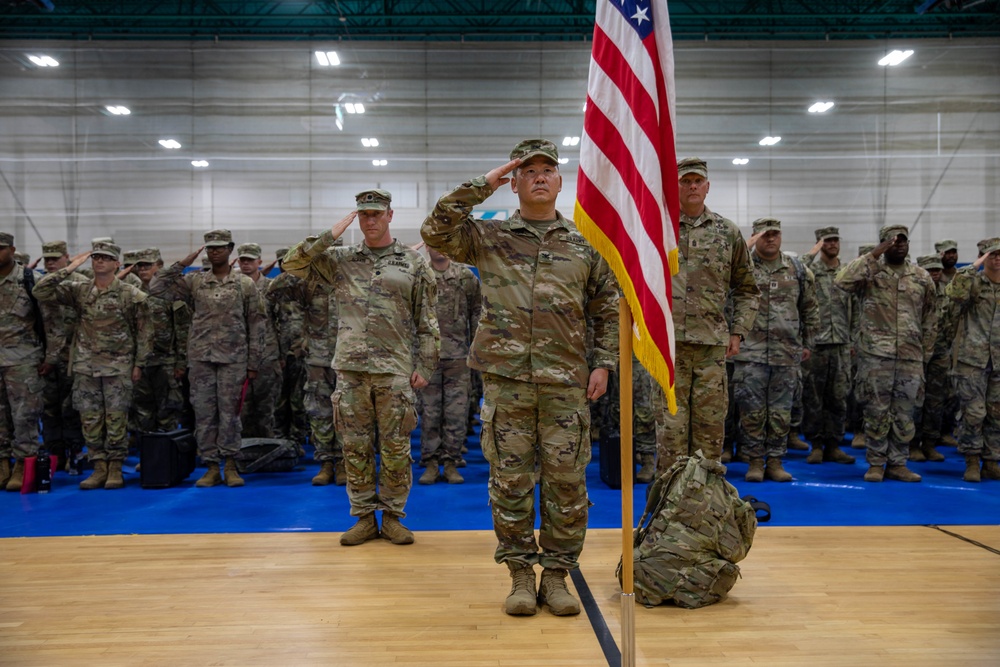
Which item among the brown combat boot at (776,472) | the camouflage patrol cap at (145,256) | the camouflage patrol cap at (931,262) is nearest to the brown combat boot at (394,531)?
the brown combat boot at (776,472)

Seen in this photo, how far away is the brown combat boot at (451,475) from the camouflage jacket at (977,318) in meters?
4.06

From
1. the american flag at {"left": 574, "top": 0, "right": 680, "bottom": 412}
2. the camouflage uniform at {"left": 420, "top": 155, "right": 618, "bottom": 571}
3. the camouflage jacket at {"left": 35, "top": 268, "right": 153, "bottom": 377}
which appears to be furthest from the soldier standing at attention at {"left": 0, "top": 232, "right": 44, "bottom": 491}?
the american flag at {"left": 574, "top": 0, "right": 680, "bottom": 412}

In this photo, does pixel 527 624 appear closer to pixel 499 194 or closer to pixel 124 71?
pixel 499 194

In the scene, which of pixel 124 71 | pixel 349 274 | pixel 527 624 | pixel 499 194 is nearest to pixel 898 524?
pixel 527 624

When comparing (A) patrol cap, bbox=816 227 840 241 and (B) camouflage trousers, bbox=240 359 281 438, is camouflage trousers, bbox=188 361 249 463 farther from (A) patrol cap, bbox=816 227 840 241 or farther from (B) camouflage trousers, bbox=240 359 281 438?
(A) patrol cap, bbox=816 227 840 241

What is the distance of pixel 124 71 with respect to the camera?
35.9 feet

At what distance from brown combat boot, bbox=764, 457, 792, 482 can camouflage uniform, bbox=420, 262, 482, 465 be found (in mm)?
2376

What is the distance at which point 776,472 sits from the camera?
19.0ft

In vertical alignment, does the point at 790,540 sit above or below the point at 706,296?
below

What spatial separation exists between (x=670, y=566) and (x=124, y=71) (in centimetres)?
1101

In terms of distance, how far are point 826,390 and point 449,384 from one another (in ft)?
11.0

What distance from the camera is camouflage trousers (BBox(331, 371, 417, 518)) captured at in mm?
4062

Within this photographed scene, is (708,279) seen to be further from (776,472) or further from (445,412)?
(445,412)

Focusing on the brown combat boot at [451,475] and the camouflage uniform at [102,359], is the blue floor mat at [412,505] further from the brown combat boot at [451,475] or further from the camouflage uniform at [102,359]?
the camouflage uniform at [102,359]
